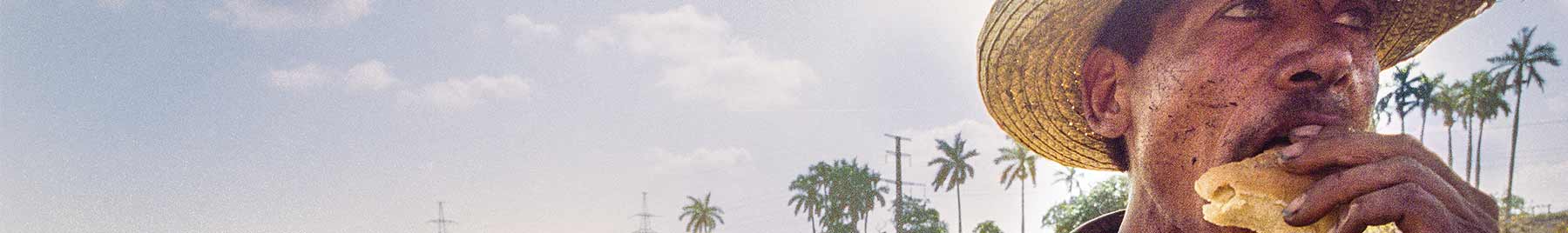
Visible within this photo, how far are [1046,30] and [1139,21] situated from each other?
0.25 meters

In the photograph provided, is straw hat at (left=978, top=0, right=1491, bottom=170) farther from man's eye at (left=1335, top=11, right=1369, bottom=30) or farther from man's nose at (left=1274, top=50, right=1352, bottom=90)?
man's nose at (left=1274, top=50, right=1352, bottom=90)

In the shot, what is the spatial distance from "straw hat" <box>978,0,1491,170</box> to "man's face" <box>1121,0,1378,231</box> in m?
0.21

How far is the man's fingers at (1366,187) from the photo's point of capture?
1.70 meters

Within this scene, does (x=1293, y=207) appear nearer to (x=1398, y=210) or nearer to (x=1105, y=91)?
(x=1398, y=210)

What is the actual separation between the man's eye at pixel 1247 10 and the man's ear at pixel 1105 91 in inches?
13.5

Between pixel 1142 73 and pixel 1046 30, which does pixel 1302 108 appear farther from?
pixel 1046 30

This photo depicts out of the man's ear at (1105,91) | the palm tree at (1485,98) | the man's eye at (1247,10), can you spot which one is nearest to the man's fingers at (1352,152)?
the man's eye at (1247,10)

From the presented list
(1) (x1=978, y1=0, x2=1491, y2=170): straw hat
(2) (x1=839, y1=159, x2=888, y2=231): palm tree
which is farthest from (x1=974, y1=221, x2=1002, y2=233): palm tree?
(1) (x1=978, y1=0, x2=1491, y2=170): straw hat

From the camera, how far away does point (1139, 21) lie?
2.58 m

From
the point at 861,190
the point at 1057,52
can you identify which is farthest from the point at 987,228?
the point at 1057,52

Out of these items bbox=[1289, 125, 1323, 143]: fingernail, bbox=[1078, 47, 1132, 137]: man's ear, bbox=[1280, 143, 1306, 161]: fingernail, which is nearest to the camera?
bbox=[1280, 143, 1306, 161]: fingernail

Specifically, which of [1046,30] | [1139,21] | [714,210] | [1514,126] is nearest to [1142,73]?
[1139,21]

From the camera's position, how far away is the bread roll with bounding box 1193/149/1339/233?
2006 mm

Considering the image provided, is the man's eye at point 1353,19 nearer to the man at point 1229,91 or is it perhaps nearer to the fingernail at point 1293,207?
the man at point 1229,91
